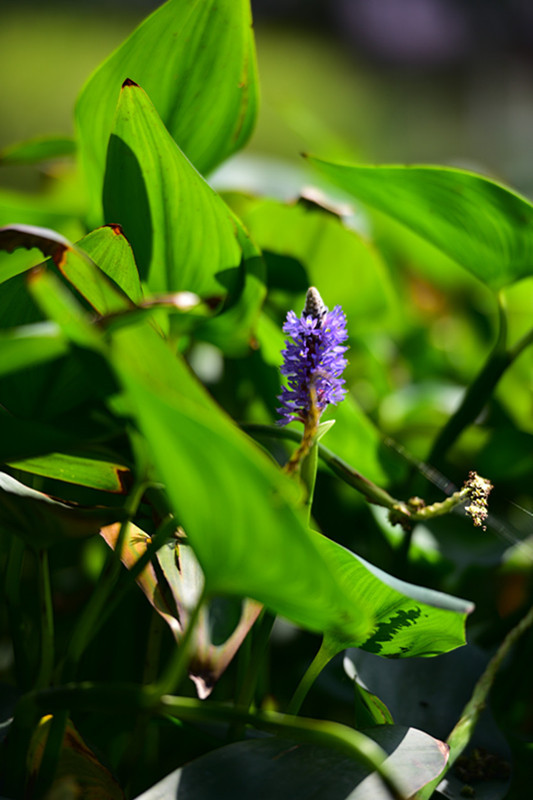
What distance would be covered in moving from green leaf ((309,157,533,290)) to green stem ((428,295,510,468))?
2cm

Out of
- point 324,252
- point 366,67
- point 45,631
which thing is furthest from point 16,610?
point 366,67

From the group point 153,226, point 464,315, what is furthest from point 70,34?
point 153,226

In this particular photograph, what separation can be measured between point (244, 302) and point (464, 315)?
450 mm

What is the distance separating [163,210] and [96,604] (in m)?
0.15

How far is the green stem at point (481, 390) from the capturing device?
0.32m

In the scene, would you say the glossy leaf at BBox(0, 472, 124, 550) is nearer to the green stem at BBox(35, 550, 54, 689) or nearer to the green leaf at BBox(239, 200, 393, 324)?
the green stem at BBox(35, 550, 54, 689)

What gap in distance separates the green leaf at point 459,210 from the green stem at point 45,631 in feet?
0.62

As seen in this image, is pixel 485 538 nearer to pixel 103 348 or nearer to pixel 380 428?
pixel 380 428

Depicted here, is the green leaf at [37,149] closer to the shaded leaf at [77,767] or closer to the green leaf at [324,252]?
the green leaf at [324,252]

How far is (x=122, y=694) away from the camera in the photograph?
0.17m

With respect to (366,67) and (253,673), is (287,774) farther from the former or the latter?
(366,67)

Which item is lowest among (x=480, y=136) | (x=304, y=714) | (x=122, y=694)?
(x=480, y=136)

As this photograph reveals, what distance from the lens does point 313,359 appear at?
8.3 inches

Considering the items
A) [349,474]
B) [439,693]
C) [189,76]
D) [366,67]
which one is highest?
[189,76]
